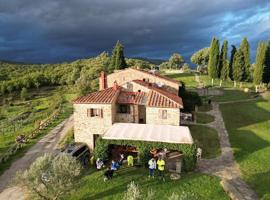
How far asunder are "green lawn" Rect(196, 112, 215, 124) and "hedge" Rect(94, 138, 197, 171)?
633 inches

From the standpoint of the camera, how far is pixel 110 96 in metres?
27.8

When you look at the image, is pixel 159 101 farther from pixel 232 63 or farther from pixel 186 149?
pixel 232 63

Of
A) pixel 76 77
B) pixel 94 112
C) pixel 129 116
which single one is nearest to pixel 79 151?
pixel 94 112

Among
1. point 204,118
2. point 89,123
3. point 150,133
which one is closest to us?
point 150,133

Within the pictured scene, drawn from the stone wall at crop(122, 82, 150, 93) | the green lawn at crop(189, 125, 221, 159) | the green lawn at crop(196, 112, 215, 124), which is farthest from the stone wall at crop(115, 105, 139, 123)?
the green lawn at crop(196, 112, 215, 124)

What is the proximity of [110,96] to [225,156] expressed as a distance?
13561 mm

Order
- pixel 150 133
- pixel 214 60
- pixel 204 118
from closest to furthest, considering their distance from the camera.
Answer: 1. pixel 150 133
2. pixel 204 118
3. pixel 214 60

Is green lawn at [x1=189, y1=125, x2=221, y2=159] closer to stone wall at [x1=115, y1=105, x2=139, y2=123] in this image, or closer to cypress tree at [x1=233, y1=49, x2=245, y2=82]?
stone wall at [x1=115, y1=105, x2=139, y2=123]

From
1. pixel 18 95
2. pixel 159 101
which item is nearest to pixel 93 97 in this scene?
pixel 159 101

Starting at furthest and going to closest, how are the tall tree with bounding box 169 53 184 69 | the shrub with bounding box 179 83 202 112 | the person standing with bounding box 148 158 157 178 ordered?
the tall tree with bounding box 169 53 184 69 → the shrub with bounding box 179 83 202 112 → the person standing with bounding box 148 158 157 178

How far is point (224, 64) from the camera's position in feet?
212

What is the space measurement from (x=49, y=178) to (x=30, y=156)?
13745 mm

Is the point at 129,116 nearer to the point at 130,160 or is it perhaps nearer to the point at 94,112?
the point at 94,112

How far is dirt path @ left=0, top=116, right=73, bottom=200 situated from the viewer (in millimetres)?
19578
